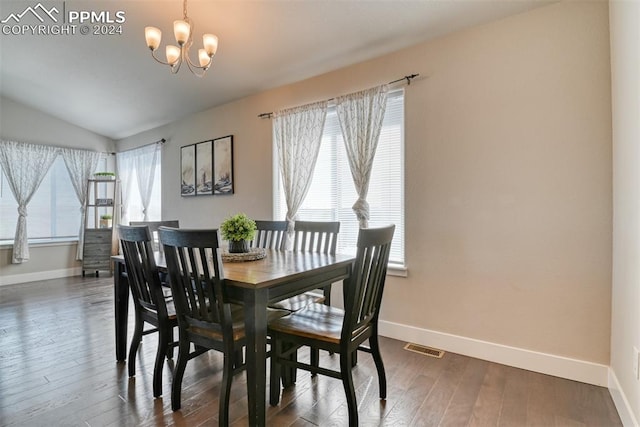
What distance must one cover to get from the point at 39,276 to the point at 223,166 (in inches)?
154

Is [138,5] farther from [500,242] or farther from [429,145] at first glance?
[500,242]

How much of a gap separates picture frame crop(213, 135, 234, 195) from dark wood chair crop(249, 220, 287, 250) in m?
1.42

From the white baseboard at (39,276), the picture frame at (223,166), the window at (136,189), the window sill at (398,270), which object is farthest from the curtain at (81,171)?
the window sill at (398,270)

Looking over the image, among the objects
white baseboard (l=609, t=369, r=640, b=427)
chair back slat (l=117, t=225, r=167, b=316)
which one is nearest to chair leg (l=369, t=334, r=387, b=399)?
white baseboard (l=609, t=369, r=640, b=427)

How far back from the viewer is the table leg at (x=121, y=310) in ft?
7.87

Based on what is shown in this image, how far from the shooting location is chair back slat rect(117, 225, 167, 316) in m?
1.96

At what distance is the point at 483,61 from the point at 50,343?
4.31m

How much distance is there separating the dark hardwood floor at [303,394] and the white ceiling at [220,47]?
2.61 m

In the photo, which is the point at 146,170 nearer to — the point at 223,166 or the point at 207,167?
the point at 207,167

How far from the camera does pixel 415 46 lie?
2773 millimetres

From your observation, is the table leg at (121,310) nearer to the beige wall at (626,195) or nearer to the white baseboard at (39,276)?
the beige wall at (626,195)

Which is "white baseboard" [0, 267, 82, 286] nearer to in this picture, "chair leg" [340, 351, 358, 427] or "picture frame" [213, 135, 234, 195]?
"picture frame" [213, 135, 234, 195]

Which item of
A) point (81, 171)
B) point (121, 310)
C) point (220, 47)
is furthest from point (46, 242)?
point (220, 47)

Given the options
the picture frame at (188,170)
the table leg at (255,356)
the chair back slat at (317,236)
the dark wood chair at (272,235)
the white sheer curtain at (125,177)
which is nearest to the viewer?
the table leg at (255,356)
